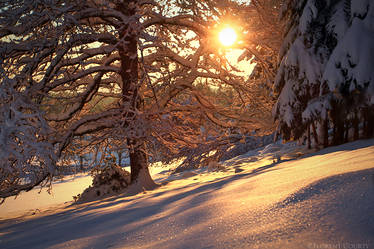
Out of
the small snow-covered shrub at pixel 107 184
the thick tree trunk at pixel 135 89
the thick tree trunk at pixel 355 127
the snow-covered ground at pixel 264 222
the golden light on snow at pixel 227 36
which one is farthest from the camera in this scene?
the small snow-covered shrub at pixel 107 184

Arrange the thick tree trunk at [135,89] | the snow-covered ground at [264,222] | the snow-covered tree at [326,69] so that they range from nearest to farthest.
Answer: the snow-covered ground at [264,222]
the snow-covered tree at [326,69]
the thick tree trunk at [135,89]

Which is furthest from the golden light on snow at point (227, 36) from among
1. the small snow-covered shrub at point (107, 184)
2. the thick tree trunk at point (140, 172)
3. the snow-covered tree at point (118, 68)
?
the small snow-covered shrub at point (107, 184)

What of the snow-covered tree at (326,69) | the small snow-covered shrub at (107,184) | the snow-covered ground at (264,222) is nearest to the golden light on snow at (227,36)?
the snow-covered tree at (326,69)

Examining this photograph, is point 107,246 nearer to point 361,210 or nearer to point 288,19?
point 361,210

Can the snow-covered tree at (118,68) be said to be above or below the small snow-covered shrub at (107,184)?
above

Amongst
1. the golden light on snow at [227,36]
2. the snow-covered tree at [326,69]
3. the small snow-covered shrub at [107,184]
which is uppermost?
the golden light on snow at [227,36]

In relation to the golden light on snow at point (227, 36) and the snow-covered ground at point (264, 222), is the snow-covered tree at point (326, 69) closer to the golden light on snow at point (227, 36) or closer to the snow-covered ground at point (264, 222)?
the golden light on snow at point (227, 36)

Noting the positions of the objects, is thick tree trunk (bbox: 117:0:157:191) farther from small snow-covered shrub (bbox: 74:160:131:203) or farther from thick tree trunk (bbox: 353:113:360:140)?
thick tree trunk (bbox: 353:113:360:140)

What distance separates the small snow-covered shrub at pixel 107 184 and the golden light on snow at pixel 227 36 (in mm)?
4733

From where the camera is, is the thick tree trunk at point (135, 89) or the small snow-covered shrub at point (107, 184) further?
the small snow-covered shrub at point (107, 184)

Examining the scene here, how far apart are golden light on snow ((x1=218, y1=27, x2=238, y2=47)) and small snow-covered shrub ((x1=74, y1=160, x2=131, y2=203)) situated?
4.73 meters

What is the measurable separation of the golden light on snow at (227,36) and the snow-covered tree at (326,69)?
141 cm

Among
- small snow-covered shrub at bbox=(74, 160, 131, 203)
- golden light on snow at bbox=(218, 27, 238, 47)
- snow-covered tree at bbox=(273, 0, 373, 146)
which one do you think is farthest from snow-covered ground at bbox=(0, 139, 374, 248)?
small snow-covered shrub at bbox=(74, 160, 131, 203)

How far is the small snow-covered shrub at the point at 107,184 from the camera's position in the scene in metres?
8.47
